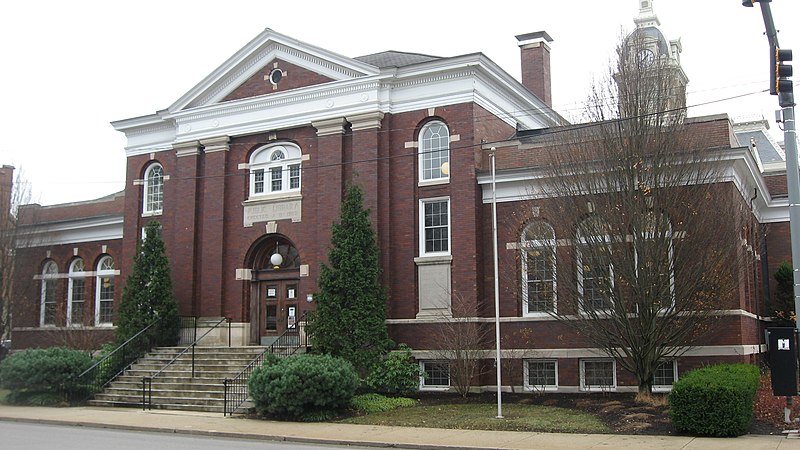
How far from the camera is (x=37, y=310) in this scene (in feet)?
122

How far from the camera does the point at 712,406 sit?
54.2 feet

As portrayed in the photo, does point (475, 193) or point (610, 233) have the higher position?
point (475, 193)

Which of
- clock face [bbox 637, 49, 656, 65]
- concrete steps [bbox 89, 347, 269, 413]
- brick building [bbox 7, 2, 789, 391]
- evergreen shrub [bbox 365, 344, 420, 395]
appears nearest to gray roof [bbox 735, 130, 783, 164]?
brick building [bbox 7, 2, 789, 391]

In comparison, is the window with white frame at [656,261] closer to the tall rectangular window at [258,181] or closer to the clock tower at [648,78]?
the clock tower at [648,78]

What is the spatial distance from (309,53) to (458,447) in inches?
647

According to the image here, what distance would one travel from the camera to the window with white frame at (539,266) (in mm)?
21969

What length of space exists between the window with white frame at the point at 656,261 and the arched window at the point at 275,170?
41.9 feet

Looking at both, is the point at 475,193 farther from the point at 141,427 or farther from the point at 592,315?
the point at 141,427

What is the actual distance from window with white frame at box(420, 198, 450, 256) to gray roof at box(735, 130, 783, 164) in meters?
17.0

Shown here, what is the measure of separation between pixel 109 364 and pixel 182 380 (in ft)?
11.2

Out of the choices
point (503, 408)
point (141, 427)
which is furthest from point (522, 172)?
point (141, 427)

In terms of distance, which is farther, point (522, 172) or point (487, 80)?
point (487, 80)

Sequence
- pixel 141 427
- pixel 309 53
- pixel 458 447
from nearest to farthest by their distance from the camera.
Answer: pixel 458 447
pixel 141 427
pixel 309 53

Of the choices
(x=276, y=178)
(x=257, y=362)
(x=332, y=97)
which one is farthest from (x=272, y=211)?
(x=257, y=362)
